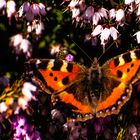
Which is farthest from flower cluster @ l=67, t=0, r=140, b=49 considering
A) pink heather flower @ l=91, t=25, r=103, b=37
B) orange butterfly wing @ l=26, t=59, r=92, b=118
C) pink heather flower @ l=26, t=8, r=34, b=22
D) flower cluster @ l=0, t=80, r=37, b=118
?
flower cluster @ l=0, t=80, r=37, b=118

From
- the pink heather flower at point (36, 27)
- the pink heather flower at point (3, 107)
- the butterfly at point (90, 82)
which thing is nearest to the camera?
the pink heather flower at point (3, 107)

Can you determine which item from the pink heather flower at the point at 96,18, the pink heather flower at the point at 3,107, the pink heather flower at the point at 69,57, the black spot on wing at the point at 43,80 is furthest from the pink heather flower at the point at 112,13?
the pink heather flower at the point at 3,107

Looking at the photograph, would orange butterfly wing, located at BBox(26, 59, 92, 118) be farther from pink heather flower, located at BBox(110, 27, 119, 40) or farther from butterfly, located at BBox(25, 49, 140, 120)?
pink heather flower, located at BBox(110, 27, 119, 40)

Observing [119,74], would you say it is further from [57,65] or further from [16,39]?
[16,39]

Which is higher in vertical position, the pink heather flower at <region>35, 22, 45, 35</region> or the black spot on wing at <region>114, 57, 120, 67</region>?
the pink heather flower at <region>35, 22, 45, 35</region>

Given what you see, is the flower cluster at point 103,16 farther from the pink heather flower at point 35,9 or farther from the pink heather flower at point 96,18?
the pink heather flower at point 35,9

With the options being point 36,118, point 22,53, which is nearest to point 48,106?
point 36,118

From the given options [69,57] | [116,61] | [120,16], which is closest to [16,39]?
[69,57]

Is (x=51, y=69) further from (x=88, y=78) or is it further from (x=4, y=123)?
(x=4, y=123)
